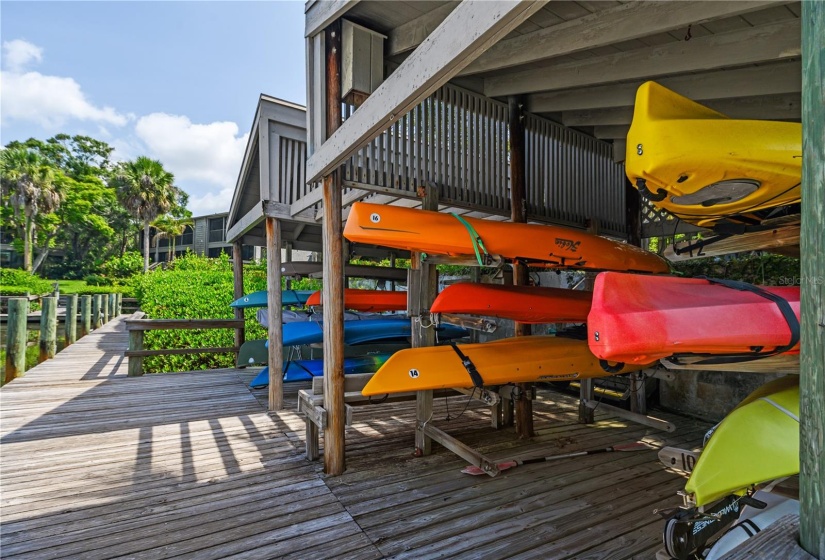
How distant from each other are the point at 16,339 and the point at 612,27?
8.06 m

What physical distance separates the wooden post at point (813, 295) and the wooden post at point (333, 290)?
8.81 feet

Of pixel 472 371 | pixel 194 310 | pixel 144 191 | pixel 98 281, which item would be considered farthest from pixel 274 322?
pixel 98 281

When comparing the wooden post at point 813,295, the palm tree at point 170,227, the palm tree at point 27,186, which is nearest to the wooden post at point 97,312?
the wooden post at point 813,295

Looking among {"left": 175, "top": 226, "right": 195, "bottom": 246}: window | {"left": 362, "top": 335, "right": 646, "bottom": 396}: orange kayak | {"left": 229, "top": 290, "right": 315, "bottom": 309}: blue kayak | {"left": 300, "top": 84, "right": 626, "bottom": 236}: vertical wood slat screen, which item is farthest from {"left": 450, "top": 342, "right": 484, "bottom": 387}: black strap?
{"left": 175, "top": 226, "right": 195, "bottom": 246}: window

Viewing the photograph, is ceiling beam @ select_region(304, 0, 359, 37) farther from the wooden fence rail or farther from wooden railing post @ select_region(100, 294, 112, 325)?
wooden railing post @ select_region(100, 294, 112, 325)

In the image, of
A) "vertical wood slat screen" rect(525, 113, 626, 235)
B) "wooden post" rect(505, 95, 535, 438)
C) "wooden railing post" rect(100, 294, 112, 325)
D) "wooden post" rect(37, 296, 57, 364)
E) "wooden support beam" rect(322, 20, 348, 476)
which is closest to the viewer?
"wooden support beam" rect(322, 20, 348, 476)

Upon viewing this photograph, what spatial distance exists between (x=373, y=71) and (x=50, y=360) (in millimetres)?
7963

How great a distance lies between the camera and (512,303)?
3.78 m

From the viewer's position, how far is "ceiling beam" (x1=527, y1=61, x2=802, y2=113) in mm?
2832

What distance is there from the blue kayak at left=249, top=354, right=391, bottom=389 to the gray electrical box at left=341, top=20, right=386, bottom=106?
3.16 meters

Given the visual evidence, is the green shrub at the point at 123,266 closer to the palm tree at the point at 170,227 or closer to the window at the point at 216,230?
the palm tree at the point at 170,227

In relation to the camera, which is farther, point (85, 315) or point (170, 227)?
point (170, 227)

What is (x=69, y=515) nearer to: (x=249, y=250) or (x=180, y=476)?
(x=180, y=476)

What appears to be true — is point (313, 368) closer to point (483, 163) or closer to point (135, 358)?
point (135, 358)
